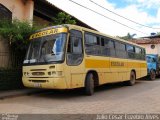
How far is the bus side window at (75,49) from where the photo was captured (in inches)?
410

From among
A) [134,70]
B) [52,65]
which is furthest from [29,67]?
[134,70]

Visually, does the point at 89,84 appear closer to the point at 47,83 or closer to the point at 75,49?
the point at 75,49

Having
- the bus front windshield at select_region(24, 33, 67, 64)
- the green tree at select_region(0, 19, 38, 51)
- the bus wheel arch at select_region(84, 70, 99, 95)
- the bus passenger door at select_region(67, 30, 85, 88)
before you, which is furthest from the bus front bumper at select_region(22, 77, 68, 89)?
the green tree at select_region(0, 19, 38, 51)

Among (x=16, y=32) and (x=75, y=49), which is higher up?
(x=16, y=32)

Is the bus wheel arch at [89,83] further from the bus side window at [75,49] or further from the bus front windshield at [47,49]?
the bus front windshield at [47,49]

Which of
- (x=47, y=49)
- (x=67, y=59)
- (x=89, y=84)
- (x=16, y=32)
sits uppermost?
(x=16, y=32)

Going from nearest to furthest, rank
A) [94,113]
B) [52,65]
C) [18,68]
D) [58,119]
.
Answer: [58,119]
[94,113]
[52,65]
[18,68]

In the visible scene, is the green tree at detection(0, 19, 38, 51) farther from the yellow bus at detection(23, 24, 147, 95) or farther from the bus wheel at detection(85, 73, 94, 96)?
the bus wheel at detection(85, 73, 94, 96)

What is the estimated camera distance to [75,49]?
10781mm

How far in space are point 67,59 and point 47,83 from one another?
3.94 ft

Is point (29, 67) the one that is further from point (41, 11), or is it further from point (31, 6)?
point (41, 11)

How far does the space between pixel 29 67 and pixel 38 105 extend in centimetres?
249

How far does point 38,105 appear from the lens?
904 centimetres

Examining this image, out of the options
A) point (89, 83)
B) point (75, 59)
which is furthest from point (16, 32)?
point (89, 83)
